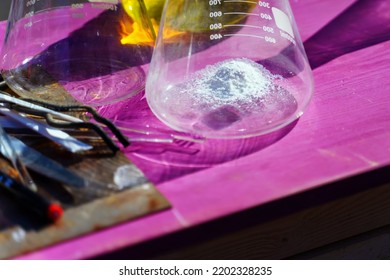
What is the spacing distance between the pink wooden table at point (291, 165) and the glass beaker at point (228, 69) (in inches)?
1.1

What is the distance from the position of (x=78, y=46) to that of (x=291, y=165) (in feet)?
0.97

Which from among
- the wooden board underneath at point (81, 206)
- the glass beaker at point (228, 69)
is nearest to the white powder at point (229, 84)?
the glass beaker at point (228, 69)

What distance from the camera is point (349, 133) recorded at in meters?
0.58

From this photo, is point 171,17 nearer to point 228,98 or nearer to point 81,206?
point 228,98

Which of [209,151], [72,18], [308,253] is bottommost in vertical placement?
[308,253]

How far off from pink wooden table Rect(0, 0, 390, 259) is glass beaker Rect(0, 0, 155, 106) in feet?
0.51

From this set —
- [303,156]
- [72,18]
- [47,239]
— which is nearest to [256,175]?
[303,156]

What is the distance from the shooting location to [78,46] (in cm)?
70

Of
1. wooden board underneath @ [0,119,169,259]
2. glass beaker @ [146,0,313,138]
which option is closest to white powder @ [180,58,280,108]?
glass beaker @ [146,0,313,138]

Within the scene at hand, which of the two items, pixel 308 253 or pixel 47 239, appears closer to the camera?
pixel 47 239

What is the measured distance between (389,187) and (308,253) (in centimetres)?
9

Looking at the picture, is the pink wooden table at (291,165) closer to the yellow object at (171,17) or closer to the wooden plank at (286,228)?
the wooden plank at (286,228)

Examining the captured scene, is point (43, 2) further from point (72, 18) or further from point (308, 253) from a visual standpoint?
point (308, 253)

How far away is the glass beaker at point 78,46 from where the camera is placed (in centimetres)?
67
